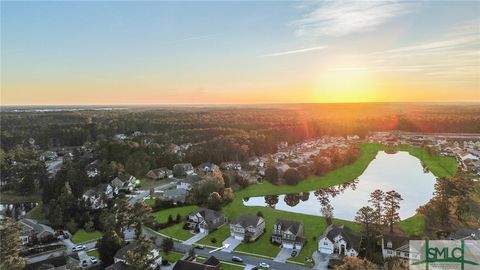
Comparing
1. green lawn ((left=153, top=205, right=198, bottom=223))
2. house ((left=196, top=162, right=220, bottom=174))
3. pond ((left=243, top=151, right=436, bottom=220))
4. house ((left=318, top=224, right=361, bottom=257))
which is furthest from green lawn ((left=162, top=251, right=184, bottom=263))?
house ((left=196, top=162, right=220, bottom=174))

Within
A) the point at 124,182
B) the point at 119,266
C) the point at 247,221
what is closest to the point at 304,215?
the point at 247,221

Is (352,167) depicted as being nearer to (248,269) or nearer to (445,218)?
(445,218)

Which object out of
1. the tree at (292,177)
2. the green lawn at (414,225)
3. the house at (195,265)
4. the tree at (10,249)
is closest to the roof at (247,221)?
the house at (195,265)

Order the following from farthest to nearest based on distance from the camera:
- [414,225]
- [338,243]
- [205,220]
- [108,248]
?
[205,220]
[414,225]
[338,243]
[108,248]

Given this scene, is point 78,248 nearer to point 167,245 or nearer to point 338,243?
point 167,245

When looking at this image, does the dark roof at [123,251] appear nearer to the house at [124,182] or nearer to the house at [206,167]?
the house at [124,182]

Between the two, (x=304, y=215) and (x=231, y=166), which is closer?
(x=304, y=215)
